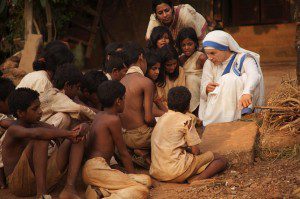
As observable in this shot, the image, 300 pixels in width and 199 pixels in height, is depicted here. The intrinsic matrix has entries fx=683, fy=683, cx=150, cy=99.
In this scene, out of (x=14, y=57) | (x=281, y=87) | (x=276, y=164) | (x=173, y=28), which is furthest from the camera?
(x=14, y=57)

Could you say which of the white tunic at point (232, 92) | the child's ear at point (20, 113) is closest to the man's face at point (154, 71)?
the white tunic at point (232, 92)

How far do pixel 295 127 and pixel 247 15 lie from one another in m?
6.43

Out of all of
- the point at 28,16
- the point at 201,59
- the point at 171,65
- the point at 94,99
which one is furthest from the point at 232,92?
the point at 28,16

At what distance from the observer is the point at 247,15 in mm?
12711

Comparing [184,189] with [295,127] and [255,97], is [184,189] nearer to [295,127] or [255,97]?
[295,127]

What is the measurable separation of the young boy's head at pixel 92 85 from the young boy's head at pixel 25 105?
1238 mm

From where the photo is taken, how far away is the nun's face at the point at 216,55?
7.44 m

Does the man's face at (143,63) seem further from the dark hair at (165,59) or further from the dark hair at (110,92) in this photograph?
the dark hair at (110,92)

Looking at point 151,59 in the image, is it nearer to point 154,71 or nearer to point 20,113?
point 154,71

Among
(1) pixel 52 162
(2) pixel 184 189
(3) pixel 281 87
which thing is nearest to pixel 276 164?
(2) pixel 184 189

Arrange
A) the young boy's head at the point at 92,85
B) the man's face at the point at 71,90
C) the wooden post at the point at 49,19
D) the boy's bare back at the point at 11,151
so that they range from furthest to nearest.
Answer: the wooden post at the point at 49,19 → the young boy's head at the point at 92,85 → the man's face at the point at 71,90 → the boy's bare back at the point at 11,151

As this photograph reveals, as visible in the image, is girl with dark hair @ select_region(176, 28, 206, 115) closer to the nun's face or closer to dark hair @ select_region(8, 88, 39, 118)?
the nun's face

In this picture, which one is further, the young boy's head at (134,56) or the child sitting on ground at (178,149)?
the young boy's head at (134,56)

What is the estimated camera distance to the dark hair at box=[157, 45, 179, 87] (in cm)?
760
